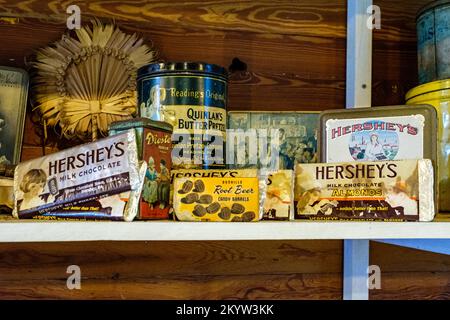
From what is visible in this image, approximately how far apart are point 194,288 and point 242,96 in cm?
40

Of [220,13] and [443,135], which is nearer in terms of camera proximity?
[443,135]

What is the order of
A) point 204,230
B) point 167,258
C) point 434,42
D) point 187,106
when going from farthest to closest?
point 167,258, point 434,42, point 187,106, point 204,230

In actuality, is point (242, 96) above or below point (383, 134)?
above

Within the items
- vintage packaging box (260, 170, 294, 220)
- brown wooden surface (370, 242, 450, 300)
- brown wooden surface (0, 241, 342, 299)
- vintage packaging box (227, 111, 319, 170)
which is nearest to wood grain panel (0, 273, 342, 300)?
brown wooden surface (0, 241, 342, 299)

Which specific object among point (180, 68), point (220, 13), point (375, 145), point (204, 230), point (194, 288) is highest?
point (220, 13)

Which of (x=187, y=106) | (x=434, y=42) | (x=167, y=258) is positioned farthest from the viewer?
(x=167, y=258)

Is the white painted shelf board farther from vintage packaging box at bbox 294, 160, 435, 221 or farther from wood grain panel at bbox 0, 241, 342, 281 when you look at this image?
wood grain panel at bbox 0, 241, 342, 281

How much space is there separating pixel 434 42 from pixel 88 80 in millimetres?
640

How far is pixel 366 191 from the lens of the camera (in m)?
0.77

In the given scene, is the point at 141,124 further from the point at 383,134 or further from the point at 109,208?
the point at 383,134

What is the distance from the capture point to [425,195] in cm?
75

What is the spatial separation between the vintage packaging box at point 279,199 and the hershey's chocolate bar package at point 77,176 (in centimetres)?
19

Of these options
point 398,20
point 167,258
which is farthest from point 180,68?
point 398,20
